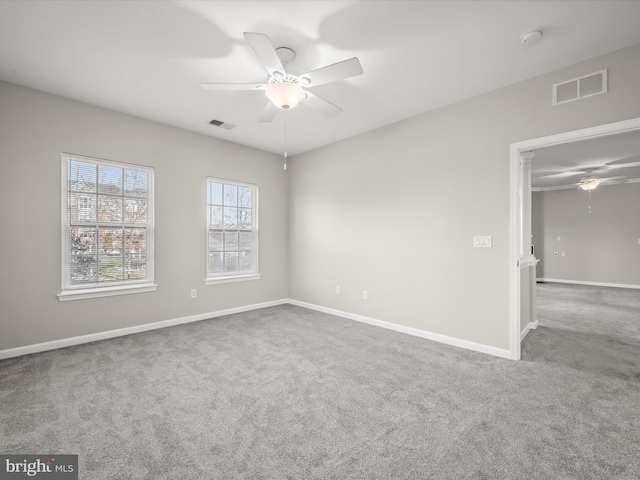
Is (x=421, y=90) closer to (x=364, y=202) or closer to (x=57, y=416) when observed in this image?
(x=364, y=202)

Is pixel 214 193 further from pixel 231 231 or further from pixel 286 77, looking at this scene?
pixel 286 77

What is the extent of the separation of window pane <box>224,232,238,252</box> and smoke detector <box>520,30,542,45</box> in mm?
4340

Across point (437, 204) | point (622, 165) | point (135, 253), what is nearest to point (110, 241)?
point (135, 253)

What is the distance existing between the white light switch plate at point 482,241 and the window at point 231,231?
3.48 meters

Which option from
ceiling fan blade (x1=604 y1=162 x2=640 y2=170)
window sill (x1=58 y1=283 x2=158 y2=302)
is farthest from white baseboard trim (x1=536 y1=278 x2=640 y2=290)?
window sill (x1=58 y1=283 x2=158 y2=302)

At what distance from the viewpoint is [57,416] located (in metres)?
2.06

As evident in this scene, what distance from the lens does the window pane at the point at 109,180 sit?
3.72m

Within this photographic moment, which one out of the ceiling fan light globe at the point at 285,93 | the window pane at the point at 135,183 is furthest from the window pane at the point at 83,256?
the ceiling fan light globe at the point at 285,93

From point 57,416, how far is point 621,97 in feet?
16.4

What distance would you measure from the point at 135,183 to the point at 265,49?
9.69 ft

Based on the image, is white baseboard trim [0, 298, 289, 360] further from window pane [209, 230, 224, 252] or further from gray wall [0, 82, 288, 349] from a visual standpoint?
window pane [209, 230, 224, 252]

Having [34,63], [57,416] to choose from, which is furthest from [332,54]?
[57,416]

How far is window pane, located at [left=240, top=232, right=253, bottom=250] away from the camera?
5.15 metres

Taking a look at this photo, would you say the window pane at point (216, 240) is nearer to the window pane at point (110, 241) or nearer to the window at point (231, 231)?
the window at point (231, 231)
